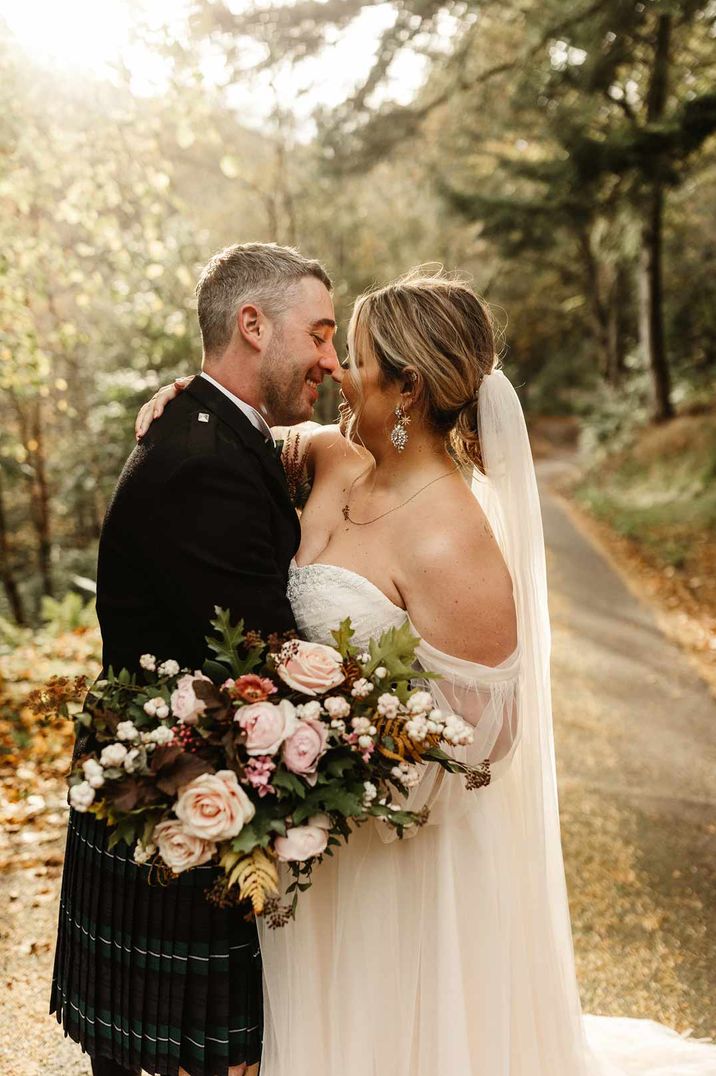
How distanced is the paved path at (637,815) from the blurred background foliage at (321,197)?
306cm

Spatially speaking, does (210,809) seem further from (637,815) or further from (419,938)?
(637,815)

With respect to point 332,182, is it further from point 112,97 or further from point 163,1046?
point 163,1046

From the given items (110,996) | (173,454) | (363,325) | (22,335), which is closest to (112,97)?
(22,335)

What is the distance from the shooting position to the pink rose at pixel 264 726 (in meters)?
1.87

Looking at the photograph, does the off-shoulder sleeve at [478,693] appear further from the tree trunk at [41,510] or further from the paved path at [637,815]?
the tree trunk at [41,510]

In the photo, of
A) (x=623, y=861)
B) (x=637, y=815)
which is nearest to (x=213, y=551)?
(x=623, y=861)

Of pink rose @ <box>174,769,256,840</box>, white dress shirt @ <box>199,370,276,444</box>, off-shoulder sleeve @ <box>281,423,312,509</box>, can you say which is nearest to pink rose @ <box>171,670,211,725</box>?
pink rose @ <box>174,769,256,840</box>

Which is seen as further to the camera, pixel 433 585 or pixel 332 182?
pixel 332 182

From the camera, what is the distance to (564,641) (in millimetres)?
8750

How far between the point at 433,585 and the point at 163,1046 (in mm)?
1390

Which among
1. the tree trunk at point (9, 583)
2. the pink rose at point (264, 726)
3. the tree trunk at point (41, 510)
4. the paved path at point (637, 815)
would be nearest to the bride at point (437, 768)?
the pink rose at point (264, 726)

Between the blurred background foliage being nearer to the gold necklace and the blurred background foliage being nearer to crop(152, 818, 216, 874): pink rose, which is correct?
the gold necklace

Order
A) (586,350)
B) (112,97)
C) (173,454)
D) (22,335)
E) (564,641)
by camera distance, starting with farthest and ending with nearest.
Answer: (586,350) < (564,641) < (112,97) < (22,335) < (173,454)

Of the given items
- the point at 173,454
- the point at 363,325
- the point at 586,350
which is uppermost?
the point at 586,350
